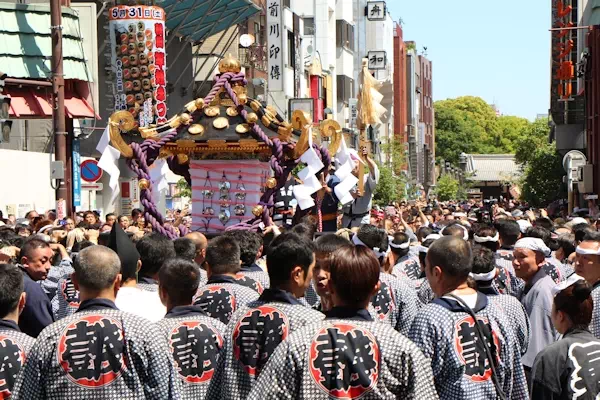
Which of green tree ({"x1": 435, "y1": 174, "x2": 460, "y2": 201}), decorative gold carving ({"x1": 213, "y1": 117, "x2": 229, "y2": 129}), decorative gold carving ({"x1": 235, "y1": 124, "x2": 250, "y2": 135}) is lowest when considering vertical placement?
green tree ({"x1": 435, "y1": 174, "x2": 460, "y2": 201})

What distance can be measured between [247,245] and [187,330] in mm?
2591

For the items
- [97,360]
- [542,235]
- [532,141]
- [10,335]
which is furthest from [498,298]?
[532,141]

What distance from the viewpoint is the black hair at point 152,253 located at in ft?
26.7

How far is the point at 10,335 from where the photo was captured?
244 inches

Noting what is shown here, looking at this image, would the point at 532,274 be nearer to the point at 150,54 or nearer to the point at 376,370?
the point at 376,370

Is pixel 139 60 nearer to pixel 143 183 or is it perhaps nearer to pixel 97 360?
pixel 143 183

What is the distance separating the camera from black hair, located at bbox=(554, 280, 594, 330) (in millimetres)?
5855

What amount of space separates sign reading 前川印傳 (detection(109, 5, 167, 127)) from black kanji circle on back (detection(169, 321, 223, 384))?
23.3 metres

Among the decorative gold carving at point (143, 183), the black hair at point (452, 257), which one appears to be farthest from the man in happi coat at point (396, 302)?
the decorative gold carving at point (143, 183)

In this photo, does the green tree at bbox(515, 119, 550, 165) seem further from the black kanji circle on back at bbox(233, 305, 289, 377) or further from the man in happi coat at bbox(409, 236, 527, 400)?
the black kanji circle on back at bbox(233, 305, 289, 377)

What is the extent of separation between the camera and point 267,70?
144 feet

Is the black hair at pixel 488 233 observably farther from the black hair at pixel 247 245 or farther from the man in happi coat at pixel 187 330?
the man in happi coat at pixel 187 330

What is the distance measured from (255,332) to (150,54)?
24467mm

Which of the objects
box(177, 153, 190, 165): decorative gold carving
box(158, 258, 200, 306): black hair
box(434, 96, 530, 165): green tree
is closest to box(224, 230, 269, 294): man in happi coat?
box(158, 258, 200, 306): black hair
